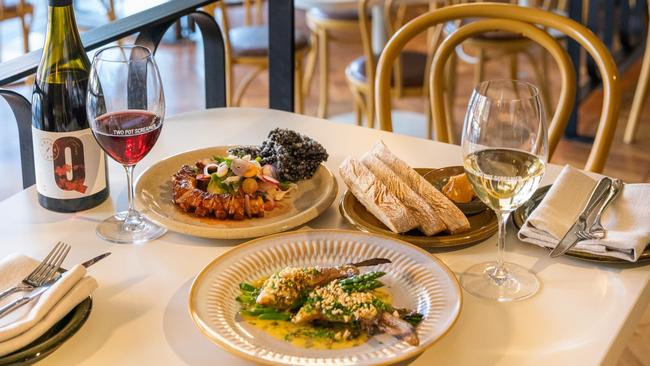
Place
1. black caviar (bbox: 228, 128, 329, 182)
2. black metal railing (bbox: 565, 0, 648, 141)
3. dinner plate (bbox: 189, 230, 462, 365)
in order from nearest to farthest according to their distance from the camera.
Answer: dinner plate (bbox: 189, 230, 462, 365) → black caviar (bbox: 228, 128, 329, 182) → black metal railing (bbox: 565, 0, 648, 141)

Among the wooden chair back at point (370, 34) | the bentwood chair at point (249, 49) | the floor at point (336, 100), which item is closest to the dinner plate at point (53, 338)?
the floor at point (336, 100)

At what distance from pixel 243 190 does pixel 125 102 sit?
17 centimetres

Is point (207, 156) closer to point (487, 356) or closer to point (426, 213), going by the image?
point (426, 213)

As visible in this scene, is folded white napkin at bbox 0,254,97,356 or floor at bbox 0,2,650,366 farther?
floor at bbox 0,2,650,366

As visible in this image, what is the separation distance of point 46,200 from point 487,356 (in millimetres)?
560

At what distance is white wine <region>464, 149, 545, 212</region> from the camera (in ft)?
2.70

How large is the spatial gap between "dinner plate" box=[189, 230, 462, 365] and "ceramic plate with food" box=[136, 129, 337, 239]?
0.06m

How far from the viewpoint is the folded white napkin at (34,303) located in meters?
0.71

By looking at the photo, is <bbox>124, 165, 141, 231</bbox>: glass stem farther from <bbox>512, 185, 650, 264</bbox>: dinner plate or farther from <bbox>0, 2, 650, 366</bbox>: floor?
<bbox>0, 2, 650, 366</bbox>: floor

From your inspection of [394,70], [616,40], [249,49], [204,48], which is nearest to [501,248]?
[204,48]

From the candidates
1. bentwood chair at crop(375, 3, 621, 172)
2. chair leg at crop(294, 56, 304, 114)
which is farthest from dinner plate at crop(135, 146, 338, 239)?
chair leg at crop(294, 56, 304, 114)

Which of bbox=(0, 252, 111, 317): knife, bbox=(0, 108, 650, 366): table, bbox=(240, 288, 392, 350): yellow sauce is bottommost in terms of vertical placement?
bbox=(0, 108, 650, 366): table

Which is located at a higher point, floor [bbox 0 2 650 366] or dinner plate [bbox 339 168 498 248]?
dinner plate [bbox 339 168 498 248]

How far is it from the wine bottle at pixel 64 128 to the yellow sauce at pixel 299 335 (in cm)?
33
